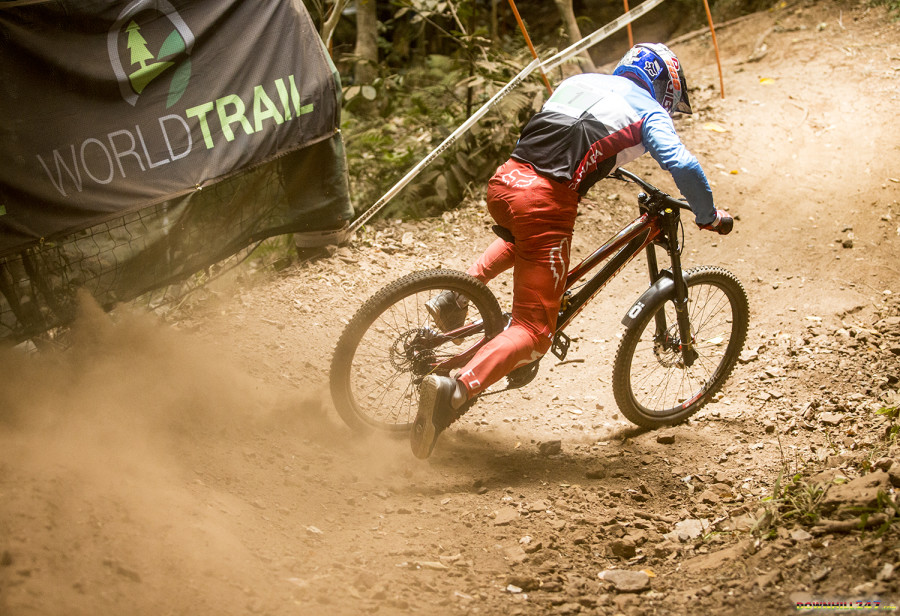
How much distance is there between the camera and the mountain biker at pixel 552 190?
10.9 ft

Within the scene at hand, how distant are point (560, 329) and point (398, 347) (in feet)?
3.13

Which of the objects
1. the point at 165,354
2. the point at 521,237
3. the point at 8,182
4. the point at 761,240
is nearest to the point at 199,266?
the point at 165,354

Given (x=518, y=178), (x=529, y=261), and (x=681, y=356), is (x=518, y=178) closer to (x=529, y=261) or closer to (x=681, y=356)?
(x=529, y=261)

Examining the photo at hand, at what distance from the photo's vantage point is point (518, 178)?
342 centimetres

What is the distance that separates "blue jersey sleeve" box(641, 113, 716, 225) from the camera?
3275 mm

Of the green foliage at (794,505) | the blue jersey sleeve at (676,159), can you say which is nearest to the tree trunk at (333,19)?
the blue jersey sleeve at (676,159)

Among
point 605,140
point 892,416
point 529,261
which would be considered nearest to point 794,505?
point 892,416

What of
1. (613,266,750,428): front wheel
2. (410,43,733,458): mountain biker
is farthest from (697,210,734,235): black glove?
(613,266,750,428): front wheel

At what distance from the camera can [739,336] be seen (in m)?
4.27

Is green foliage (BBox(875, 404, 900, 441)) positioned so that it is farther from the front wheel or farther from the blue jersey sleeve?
the blue jersey sleeve

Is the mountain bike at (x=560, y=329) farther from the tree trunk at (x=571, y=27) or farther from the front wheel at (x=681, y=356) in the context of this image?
the tree trunk at (x=571, y=27)

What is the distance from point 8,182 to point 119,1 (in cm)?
127

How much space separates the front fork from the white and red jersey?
256mm

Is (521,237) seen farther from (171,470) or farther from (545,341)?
(171,470)
